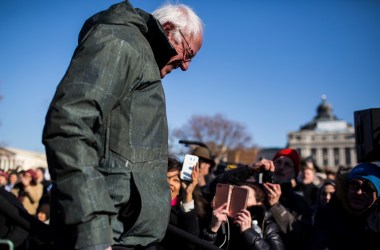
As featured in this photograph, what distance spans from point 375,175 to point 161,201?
2.65 m

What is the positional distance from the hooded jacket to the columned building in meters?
103

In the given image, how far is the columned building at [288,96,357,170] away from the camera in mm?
104938

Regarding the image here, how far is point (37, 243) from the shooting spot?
3967 mm

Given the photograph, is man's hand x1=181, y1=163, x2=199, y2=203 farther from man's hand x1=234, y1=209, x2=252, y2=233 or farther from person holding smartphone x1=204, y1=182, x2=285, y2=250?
man's hand x1=234, y1=209, x2=252, y2=233

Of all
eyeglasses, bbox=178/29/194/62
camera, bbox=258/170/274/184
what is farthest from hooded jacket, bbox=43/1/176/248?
camera, bbox=258/170/274/184

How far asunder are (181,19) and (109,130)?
0.74 metres

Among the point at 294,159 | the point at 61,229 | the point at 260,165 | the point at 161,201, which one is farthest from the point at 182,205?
the point at 294,159

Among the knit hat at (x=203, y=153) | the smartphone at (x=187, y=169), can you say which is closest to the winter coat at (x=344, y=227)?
the smartphone at (x=187, y=169)

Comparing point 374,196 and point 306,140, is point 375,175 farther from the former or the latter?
point 306,140

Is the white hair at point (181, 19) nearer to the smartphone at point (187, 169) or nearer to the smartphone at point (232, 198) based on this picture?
the smartphone at point (187, 169)

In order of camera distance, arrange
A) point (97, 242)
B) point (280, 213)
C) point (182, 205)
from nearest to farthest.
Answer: point (97, 242) < point (182, 205) < point (280, 213)

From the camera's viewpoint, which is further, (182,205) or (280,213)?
(280,213)

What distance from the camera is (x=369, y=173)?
3.86 metres

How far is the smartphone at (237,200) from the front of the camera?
152 inches
